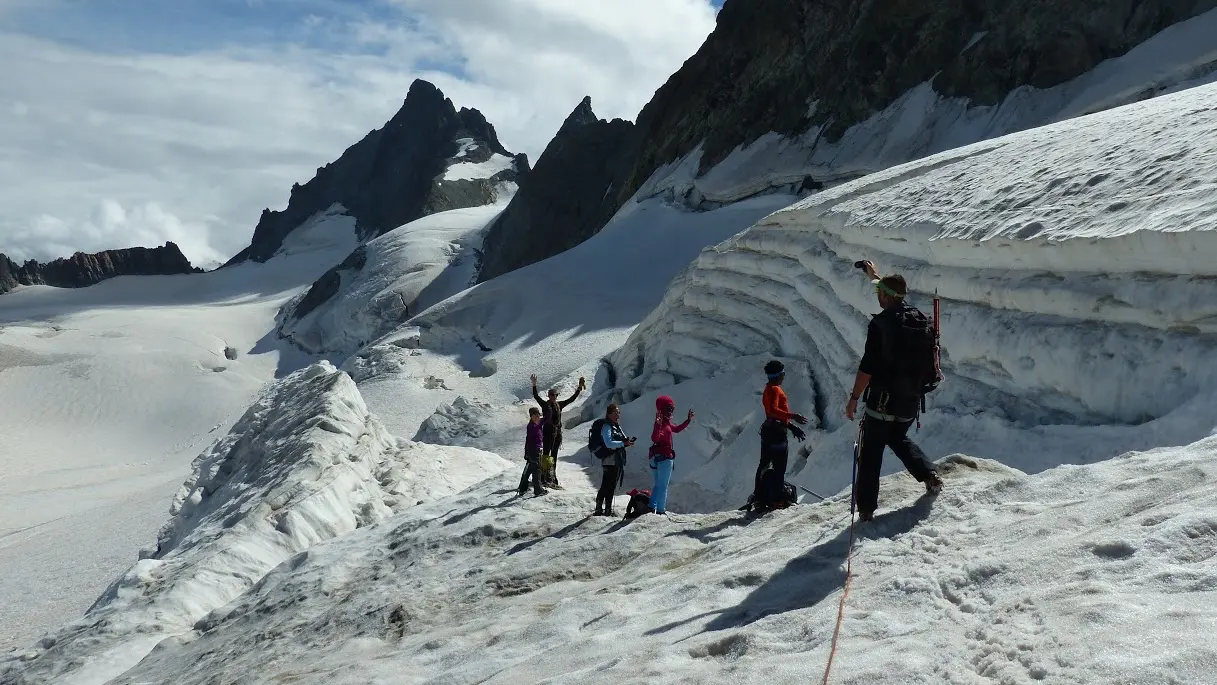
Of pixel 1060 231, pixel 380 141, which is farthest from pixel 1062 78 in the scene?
pixel 380 141

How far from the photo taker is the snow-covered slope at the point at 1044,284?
6539 mm

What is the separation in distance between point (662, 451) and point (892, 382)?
3.00 meters

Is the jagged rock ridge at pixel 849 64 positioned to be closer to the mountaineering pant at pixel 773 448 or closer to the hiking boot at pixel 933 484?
the mountaineering pant at pixel 773 448

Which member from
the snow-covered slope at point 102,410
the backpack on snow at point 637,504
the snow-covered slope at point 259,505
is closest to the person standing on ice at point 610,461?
the backpack on snow at point 637,504

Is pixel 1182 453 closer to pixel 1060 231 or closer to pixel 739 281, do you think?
pixel 1060 231

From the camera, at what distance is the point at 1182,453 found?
16.4 feet

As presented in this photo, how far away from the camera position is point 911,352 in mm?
5340

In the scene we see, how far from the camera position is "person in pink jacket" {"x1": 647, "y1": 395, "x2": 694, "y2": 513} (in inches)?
315

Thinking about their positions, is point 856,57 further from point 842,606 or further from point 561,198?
point 842,606

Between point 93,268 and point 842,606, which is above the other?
point 93,268

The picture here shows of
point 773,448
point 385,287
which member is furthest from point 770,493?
point 385,287

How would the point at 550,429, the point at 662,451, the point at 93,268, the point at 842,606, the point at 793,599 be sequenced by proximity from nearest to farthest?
the point at 842,606 < the point at 793,599 < the point at 662,451 < the point at 550,429 < the point at 93,268

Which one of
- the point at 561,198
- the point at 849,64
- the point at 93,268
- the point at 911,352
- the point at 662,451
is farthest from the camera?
the point at 93,268

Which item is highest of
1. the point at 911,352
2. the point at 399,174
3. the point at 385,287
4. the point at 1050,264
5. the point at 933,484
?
the point at 399,174
